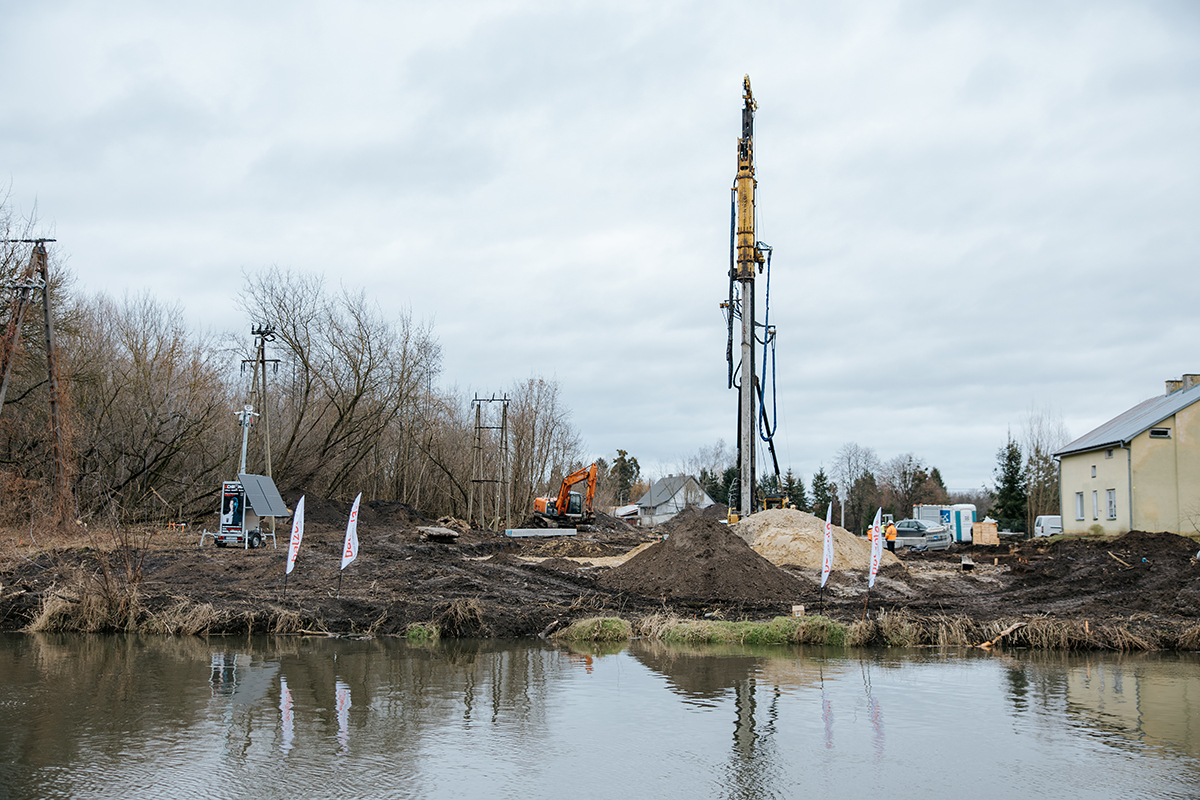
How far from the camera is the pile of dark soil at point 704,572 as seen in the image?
67.0ft

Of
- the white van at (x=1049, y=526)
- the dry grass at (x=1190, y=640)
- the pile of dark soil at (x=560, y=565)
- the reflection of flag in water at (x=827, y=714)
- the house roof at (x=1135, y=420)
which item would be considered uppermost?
the house roof at (x=1135, y=420)

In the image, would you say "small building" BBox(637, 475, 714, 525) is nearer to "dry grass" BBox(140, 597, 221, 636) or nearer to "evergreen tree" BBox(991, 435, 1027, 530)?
"evergreen tree" BBox(991, 435, 1027, 530)

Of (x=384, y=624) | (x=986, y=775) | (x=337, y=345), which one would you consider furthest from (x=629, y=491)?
(x=986, y=775)

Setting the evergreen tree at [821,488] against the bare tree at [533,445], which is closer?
the bare tree at [533,445]

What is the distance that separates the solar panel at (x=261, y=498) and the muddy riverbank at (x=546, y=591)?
1638 millimetres

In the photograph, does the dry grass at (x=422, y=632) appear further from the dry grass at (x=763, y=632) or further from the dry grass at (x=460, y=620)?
the dry grass at (x=763, y=632)

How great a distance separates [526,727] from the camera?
8711 mm

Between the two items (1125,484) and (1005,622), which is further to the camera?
(1125,484)

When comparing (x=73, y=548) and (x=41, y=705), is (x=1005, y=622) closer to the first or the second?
(x=41, y=705)

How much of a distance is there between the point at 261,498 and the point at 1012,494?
167 ft

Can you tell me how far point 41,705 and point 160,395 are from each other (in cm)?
3046

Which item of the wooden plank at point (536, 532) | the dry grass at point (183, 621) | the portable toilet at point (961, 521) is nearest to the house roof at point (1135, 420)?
the portable toilet at point (961, 521)

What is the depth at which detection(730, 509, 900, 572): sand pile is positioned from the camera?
26312 mm

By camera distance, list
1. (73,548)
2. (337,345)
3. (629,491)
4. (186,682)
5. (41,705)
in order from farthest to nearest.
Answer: (629,491) < (337,345) < (73,548) < (186,682) < (41,705)
